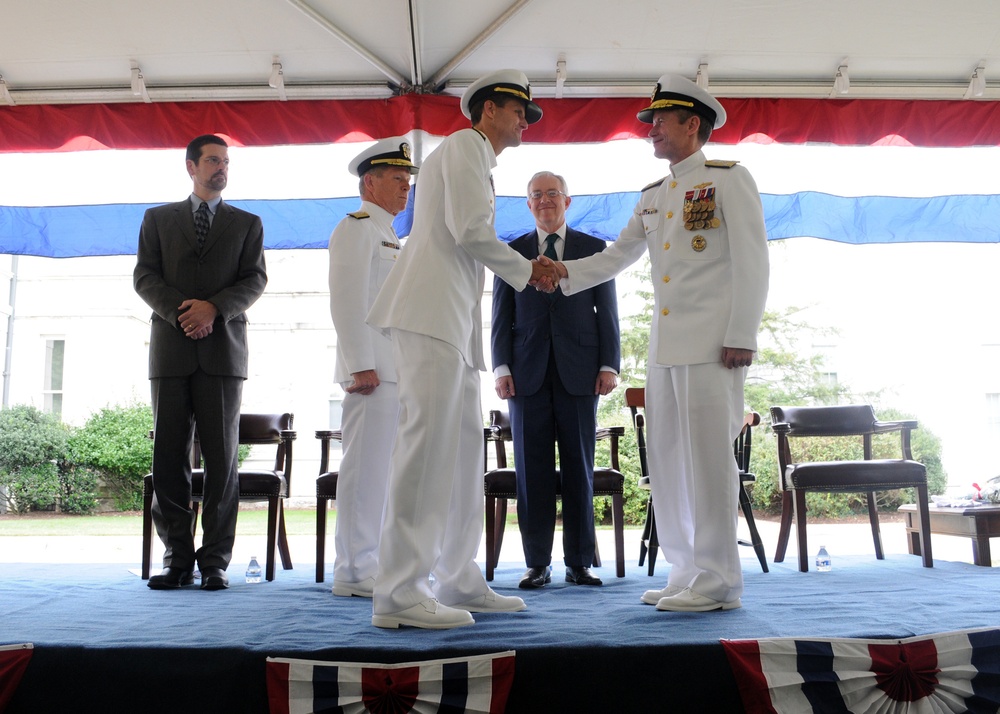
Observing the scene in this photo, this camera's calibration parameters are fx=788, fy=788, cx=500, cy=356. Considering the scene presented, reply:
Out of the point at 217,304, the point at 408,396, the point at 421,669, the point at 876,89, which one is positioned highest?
the point at 876,89

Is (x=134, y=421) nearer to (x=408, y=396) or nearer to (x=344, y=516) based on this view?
(x=344, y=516)

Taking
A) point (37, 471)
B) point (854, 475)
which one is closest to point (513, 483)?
point (854, 475)

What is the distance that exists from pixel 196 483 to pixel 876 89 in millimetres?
4682

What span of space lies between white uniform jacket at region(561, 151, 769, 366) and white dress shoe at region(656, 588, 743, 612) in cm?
82

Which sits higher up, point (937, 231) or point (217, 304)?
point (937, 231)

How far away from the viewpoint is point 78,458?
1374 centimetres

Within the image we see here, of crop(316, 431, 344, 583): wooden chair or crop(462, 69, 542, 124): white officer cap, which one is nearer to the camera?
crop(462, 69, 542, 124): white officer cap

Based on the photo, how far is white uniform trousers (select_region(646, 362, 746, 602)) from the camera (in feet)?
9.05

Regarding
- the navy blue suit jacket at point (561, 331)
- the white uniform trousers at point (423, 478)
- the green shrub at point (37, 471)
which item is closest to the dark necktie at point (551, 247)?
the navy blue suit jacket at point (561, 331)

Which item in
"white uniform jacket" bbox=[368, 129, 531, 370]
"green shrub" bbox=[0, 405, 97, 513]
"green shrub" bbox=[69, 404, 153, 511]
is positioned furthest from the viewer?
"green shrub" bbox=[69, 404, 153, 511]

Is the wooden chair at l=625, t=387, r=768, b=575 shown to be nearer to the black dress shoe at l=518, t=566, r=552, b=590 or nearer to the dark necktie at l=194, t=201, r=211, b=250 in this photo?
the black dress shoe at l=518, t=566, r=552, b=590

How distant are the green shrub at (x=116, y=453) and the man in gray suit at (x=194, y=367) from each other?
36.8 feet

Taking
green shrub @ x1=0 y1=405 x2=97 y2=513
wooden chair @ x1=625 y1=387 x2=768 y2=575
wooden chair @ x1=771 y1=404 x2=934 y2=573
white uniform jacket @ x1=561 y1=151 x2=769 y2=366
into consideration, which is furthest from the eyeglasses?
green shrub @ x1=0 y1=405 x2=97 y2=513

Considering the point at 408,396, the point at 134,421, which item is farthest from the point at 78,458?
the point at 408,396
